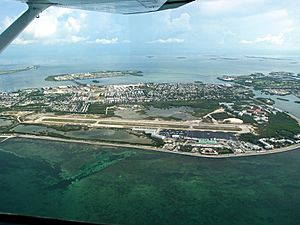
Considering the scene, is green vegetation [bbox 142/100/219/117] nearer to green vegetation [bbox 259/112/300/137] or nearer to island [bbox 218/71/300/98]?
green vegetation [bbox 259/112/300/137]

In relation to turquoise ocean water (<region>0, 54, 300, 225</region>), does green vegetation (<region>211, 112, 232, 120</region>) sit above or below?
above

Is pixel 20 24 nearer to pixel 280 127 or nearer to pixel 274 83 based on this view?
pixel 280 127

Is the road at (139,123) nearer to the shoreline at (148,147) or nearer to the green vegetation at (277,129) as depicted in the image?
the green vegetation at (277,129)

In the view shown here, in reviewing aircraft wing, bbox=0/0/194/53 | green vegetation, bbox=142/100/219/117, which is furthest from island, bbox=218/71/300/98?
aircraft wing, bbox=0/0/194/53

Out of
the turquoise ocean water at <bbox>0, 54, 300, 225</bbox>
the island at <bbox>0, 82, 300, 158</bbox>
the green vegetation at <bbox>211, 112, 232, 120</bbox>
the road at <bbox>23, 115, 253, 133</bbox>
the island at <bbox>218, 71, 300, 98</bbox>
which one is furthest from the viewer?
the island at <bbox>218, 71, 300, 98</bbox>

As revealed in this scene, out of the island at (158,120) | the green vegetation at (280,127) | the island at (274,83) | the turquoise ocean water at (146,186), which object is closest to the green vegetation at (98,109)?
the island at (158,120)

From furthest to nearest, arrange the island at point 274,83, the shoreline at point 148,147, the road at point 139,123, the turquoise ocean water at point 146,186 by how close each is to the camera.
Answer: the island at point 274,83
the road at point 139,123
the shoreline at point 148,147
the turquoise ocean water at point 146,186

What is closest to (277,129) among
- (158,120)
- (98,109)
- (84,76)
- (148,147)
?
(158,120)

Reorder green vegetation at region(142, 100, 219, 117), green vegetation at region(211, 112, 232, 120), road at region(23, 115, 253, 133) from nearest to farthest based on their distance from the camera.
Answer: road at region(23, 115, 253, 133) < green vegetation at region(211, 112, 232, 120) < green vegetation at region(142, 100, 219, 117)
